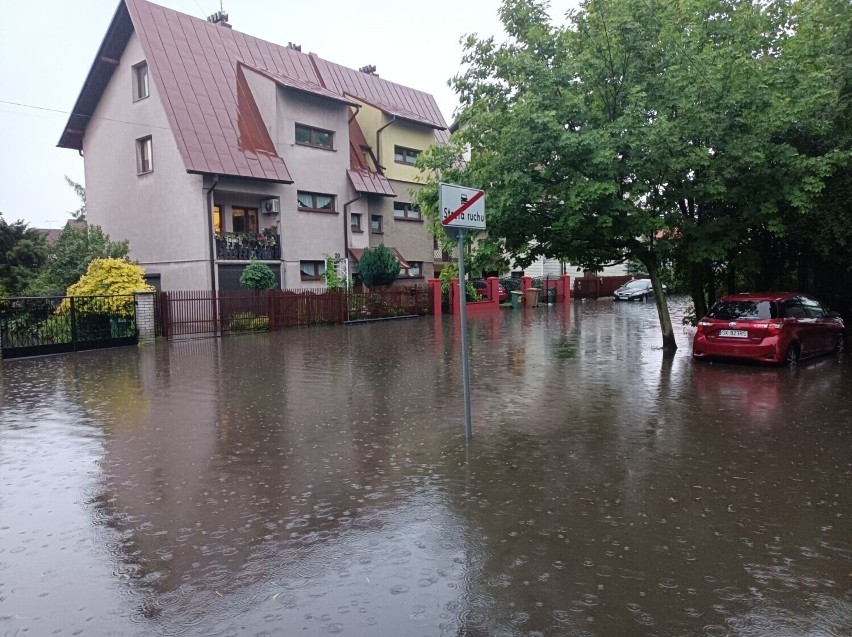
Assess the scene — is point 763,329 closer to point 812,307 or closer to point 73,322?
point 812,307

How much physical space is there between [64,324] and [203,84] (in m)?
13.3

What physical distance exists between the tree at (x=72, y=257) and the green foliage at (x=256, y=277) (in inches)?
171

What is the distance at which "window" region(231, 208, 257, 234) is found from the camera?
88.7 feet

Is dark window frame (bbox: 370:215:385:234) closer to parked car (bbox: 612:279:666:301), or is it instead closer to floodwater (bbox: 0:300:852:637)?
parked car (bbox: 612:279:666:301)

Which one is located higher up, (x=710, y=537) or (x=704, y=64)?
(x=704, y=64)

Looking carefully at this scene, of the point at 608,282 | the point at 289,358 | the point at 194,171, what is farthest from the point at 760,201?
the point at 608,282

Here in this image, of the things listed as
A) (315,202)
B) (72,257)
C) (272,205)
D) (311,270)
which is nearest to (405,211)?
(315,202)

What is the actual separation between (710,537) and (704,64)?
1038 cm

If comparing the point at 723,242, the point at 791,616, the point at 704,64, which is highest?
the point at 704,64

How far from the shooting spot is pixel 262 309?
77.2ft

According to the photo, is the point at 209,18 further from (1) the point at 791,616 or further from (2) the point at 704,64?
(1) the point at 791,616

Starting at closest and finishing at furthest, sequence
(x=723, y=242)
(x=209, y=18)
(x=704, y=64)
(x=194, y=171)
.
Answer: (x=704, y=64)
(x=723, y=242)
(x=194, y=171)
(x=209, y=18)

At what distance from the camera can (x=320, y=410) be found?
9.04m

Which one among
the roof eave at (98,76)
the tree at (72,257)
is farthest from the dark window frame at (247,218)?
the roof eave at (98,76)
